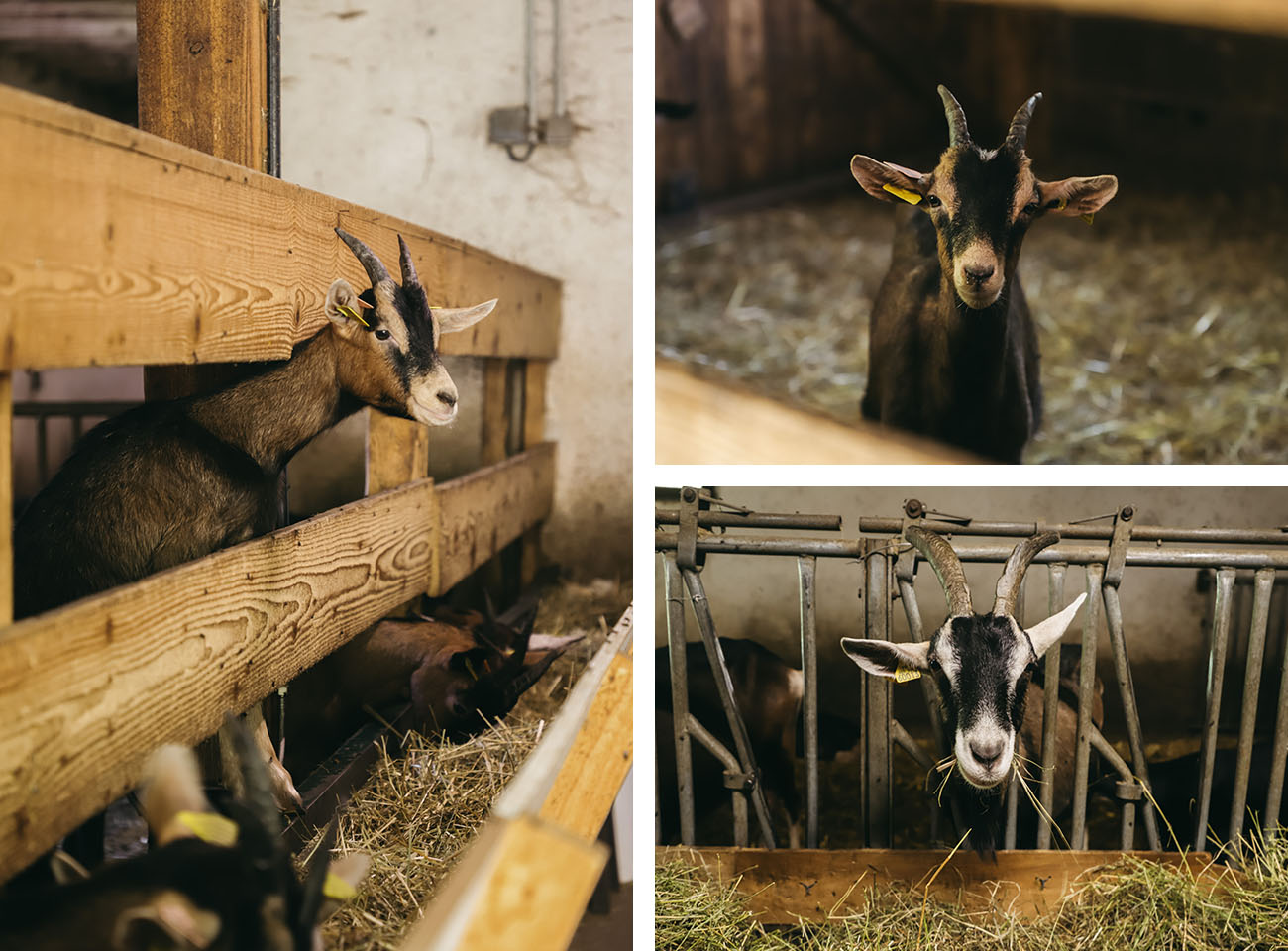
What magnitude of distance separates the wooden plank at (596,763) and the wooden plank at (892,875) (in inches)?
19.4

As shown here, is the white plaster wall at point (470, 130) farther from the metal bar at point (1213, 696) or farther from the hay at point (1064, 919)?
the metal bar at point (1213, 696)

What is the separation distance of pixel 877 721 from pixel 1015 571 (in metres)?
0.52

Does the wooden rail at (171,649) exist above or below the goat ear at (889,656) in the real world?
above

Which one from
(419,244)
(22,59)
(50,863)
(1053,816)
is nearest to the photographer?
(50,863)

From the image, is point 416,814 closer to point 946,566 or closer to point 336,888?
point 336,888

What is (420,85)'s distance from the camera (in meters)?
3.43

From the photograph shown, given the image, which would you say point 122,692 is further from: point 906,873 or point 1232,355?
point 1232,355

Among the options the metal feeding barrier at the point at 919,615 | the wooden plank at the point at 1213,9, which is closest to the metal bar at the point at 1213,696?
the metal feeding barrier at the point at 919,615

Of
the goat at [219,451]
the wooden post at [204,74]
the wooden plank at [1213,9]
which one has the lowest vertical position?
the goat at [219,451]

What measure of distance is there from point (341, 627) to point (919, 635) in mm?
1318

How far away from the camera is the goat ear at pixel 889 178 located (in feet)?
5.97

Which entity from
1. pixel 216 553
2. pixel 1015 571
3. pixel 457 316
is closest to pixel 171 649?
pixel 216 553

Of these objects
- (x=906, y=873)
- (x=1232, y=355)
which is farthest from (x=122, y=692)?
(x=1232, y=355)

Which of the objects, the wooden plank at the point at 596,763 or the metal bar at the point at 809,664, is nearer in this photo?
the wooden plank at the point at 596,763
